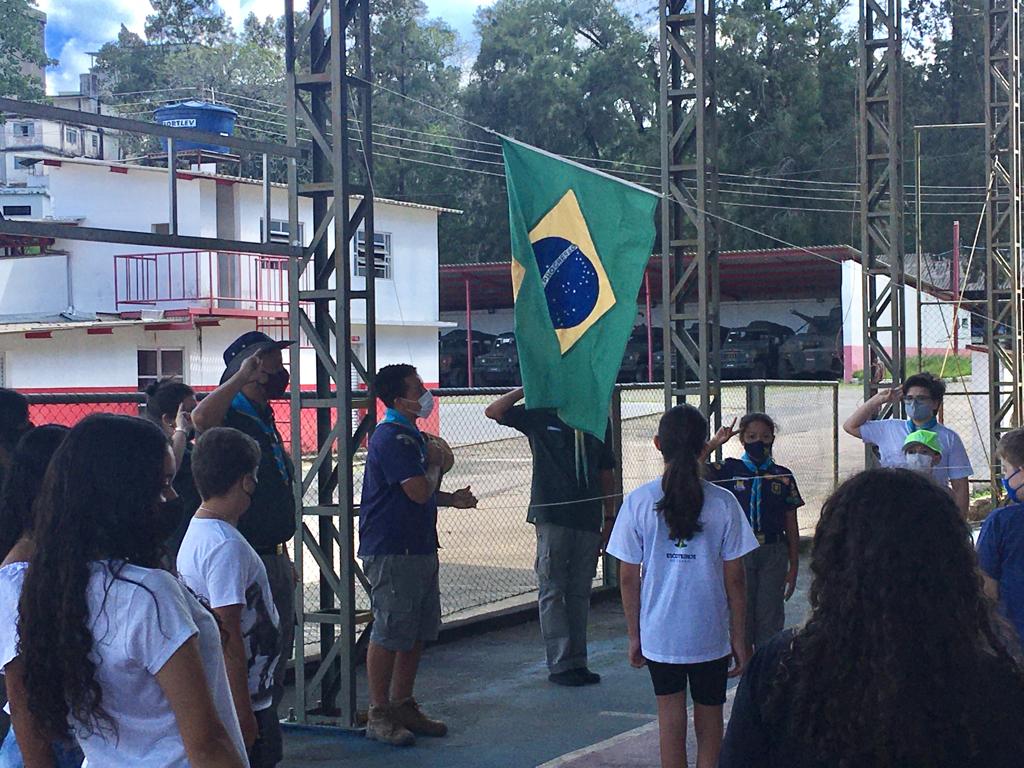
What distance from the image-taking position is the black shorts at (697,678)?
5.04m

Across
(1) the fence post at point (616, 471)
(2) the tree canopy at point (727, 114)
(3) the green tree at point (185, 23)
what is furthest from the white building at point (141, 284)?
(3) the green tree at point (185, 23)

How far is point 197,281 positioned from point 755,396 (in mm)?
22048

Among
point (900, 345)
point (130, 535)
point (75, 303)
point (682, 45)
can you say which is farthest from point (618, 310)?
point (75, 303)

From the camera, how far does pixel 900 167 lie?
41.1 feet

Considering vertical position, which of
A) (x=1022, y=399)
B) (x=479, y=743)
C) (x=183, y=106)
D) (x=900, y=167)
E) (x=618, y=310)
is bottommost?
(x=479, y=743)

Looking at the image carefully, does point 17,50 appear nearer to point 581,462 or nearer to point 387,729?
point 581,462

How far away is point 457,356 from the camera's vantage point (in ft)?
158

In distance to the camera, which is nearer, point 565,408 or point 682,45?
point 565,408

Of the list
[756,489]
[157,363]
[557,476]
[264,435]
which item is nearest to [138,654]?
[264,435]

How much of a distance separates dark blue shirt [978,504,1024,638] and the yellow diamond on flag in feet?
8.26

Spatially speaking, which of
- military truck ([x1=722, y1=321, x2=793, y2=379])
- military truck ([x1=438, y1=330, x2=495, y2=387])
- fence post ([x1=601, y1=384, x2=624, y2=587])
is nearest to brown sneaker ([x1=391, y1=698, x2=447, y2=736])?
fence post ([x1=601, y1=384, x2=624, y2=587])

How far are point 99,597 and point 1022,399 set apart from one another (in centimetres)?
1647

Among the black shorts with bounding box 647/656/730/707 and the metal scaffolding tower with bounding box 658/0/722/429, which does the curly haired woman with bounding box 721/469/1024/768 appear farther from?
the metal scaffolding tower with bounding box 658/0/722/429

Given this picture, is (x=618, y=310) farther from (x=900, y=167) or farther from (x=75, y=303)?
(x=75, y=303)
